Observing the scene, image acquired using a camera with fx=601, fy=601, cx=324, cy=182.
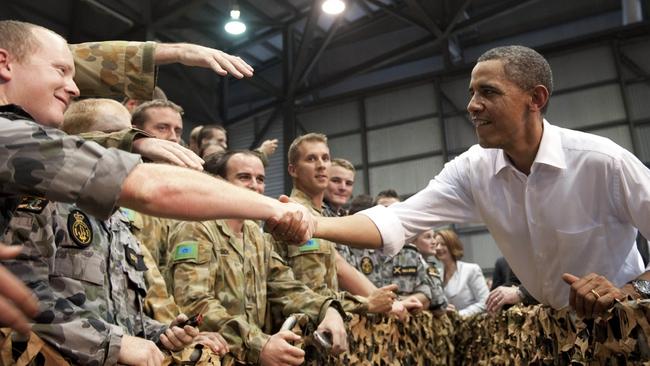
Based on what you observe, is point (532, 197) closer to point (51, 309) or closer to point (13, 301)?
point (51, 309)

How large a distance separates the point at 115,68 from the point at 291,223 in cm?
115

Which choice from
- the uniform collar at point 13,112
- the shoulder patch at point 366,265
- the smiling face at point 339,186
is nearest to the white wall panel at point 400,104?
the smiling face at point 339,186

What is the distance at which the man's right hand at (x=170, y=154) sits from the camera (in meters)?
1.72

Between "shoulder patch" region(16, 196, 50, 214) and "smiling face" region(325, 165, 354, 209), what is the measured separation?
3157 millimetres

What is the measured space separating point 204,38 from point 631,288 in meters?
13.1

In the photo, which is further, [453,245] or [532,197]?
[453,245]

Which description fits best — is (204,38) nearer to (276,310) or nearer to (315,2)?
(315,2)

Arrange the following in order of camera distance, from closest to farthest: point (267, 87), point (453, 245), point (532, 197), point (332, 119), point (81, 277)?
point (81, 277) < point (532, 197) < point (453, 245) < point (267, 87) < point (332, 119)

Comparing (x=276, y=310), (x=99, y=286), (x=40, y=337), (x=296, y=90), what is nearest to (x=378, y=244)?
(x=276, y=310)

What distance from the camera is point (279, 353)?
2.44 m

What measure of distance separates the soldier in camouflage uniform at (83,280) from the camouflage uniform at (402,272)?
2637 mm

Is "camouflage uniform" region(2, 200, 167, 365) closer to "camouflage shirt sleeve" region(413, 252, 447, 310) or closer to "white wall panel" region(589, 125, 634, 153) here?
"camouflage shirt sleeve" region(413, 252, 447, 310)

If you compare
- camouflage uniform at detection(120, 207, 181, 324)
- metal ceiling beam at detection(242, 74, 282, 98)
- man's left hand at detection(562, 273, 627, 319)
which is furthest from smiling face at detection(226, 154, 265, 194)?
metal ceiling beam at detection(242, 74, 282, 98)

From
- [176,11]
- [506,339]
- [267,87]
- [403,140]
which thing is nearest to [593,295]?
[506,339]
